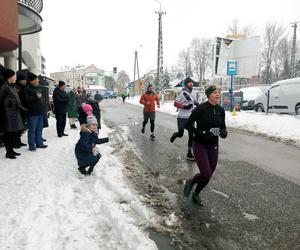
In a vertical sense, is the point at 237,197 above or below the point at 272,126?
below

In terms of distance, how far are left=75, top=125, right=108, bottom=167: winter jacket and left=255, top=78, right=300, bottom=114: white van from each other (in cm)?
1329

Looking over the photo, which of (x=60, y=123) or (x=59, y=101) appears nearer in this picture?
(x=59, y=101)

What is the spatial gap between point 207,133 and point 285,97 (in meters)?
13.8

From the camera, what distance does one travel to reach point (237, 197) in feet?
16.3

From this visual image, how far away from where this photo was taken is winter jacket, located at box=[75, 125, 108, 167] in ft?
18.1

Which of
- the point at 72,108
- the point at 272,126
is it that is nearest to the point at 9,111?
the point at 72,108

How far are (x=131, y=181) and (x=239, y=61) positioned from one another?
1986cm

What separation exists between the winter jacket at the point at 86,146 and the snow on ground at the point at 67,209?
0.95 ft

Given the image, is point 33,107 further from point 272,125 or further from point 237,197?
point 272,125

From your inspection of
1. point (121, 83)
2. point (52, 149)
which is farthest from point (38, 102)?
point (121, 83)

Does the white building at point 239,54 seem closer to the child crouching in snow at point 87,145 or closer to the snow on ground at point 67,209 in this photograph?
the snow on ground at point 67,209

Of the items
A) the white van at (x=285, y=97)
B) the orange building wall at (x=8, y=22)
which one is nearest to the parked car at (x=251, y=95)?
the white van at (x=285, y=97)

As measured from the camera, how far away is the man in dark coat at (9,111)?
20.7ft

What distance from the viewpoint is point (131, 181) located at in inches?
224
